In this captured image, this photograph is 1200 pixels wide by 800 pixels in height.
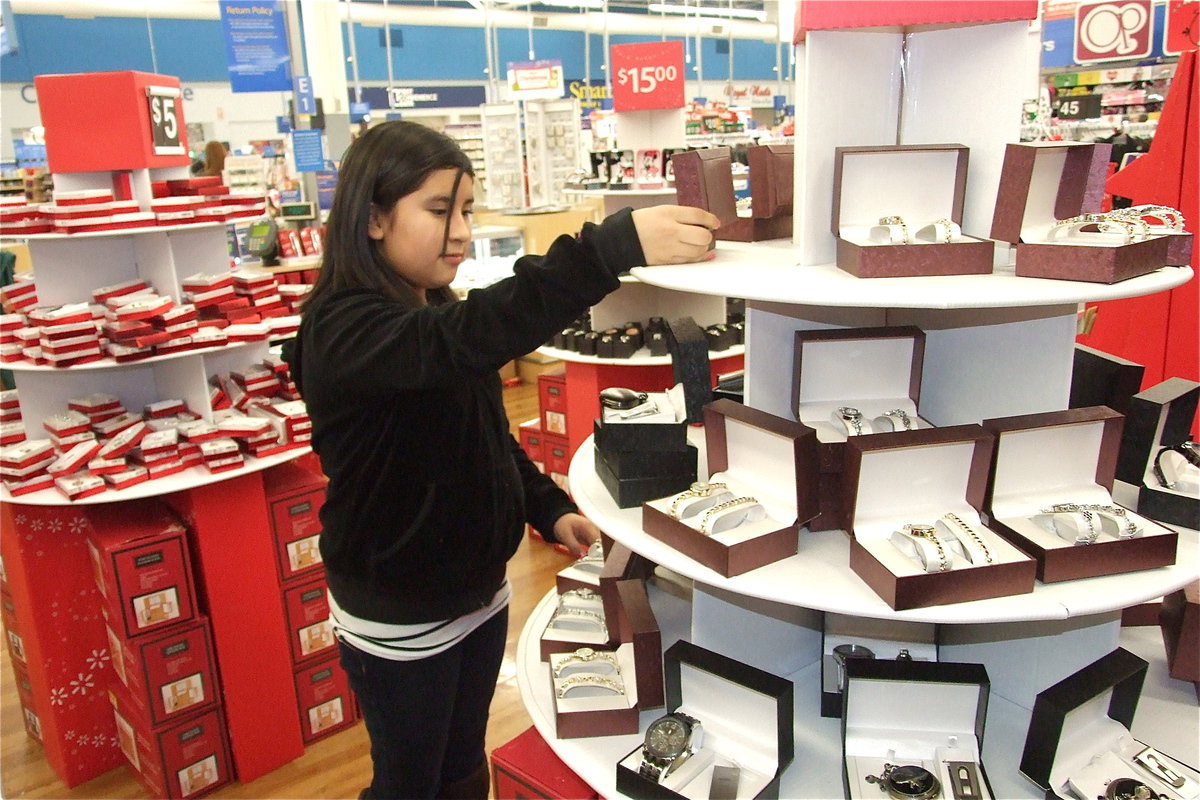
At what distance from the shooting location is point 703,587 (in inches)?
67.7

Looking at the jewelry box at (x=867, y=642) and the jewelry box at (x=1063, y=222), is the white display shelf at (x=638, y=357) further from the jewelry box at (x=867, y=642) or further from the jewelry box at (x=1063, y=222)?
the jewelry box at (x=1063, y=222)

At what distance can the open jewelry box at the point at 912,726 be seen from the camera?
4.73 feet

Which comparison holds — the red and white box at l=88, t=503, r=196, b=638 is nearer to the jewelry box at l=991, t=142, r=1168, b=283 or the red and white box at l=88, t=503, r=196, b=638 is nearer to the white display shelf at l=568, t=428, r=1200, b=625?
the white display shelf at l=568, t=428, r=1200, b=625

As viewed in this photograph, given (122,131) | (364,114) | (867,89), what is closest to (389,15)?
(364,114)

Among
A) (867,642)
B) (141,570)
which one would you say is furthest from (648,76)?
(867,642)

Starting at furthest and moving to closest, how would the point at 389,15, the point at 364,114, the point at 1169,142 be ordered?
the point at 389,15 < the point at 364,114 < the point at 1169,142

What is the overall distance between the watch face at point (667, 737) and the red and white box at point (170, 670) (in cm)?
183

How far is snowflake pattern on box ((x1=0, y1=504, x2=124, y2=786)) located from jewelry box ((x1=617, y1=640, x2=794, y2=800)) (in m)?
2.17

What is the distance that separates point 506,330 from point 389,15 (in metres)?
16.7

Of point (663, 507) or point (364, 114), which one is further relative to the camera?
point (364, 114)

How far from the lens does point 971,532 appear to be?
1.32m

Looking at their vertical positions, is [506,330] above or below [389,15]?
below

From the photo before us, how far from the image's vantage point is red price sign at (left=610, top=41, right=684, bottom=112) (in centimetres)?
469

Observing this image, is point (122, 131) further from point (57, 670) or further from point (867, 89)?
point (867, 89)
